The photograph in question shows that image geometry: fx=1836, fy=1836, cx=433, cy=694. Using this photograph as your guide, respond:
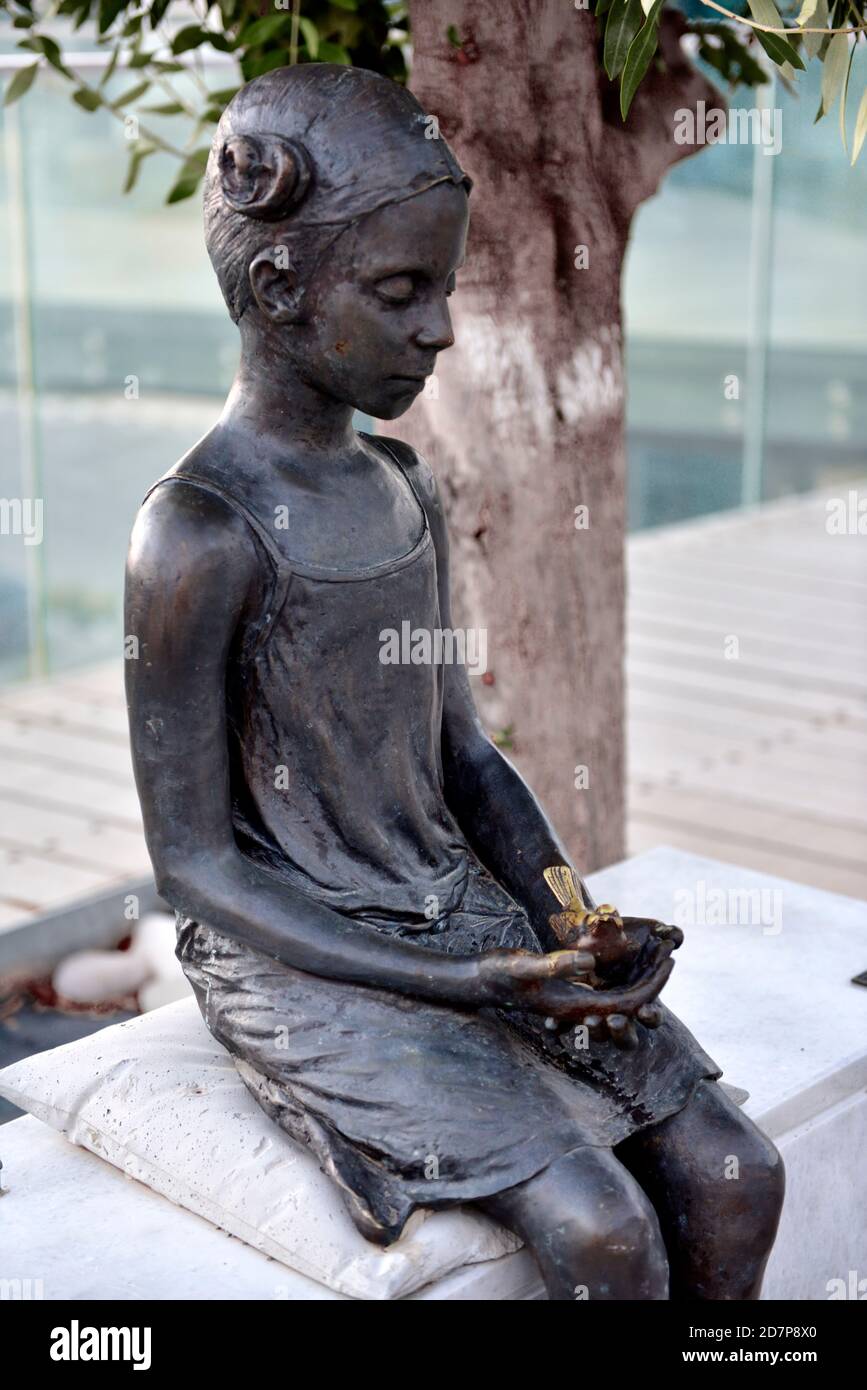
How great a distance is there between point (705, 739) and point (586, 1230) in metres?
3.59

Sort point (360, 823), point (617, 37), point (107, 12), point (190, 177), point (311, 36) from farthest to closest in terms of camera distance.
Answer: point (190, 177) < point (107, 12) < point (311, 36) < point (617, 37) < point (360, 823)

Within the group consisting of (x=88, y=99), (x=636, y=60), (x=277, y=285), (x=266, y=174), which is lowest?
(x=277, y=285)

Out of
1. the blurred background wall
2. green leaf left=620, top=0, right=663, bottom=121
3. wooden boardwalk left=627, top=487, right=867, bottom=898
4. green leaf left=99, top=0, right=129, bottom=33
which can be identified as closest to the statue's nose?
green leaf left=620, top=0, right=663, bottom=121

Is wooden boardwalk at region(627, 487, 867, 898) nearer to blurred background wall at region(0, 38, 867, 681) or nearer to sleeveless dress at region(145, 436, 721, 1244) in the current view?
blurred background wall at region(0, 38, 867, 681)

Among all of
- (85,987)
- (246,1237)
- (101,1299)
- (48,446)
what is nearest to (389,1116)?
(246,1237)

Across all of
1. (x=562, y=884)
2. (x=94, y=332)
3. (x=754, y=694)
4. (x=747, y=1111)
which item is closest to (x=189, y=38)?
(x=562, y=884)

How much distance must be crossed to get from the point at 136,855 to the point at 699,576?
3064 millimetres

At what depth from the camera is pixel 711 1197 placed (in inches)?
80.8

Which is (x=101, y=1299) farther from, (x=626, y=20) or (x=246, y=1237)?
(x=626, y=20)

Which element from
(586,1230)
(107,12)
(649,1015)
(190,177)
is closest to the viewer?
(586,1230)

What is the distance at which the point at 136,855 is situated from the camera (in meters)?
4.54

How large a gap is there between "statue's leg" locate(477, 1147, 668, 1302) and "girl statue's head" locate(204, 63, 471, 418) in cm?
85

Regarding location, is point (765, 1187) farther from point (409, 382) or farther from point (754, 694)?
point (754, 694)

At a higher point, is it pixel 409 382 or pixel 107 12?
pixel 107 12
